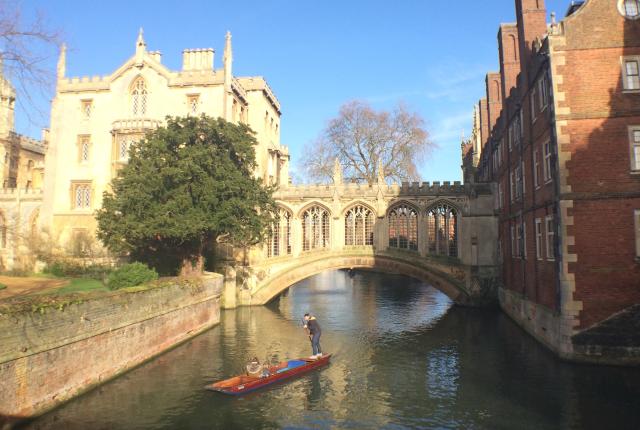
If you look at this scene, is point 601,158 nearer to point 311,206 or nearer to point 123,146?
point 311,206

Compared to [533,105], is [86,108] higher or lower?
higher

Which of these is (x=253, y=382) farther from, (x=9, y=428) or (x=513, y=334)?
(x=513, y=334)

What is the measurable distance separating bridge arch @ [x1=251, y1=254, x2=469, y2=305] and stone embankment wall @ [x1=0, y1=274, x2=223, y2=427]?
12.1 metres

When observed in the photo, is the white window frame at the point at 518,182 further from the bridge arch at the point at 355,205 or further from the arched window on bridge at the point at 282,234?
the arched window on bridge at the point at 282,234

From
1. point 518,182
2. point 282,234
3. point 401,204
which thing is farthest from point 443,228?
point 282,234

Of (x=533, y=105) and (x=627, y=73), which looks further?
(x=533, y=105)

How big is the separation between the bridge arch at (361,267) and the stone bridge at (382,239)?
0.07 meters

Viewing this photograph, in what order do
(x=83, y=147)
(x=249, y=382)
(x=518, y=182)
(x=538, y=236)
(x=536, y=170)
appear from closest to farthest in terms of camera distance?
1. (x=249, y=382)
2. (x=538, y=236)
3. (x=536, y=170)
4. (x=518, y=182)
5. (x=83, y=147)

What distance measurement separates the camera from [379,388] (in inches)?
583

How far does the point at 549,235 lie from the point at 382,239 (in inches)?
582

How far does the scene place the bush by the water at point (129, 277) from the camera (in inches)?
754

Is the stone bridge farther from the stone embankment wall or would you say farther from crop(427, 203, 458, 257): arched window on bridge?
the stone embankment wall

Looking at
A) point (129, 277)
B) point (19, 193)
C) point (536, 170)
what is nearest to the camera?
point (129, 277)

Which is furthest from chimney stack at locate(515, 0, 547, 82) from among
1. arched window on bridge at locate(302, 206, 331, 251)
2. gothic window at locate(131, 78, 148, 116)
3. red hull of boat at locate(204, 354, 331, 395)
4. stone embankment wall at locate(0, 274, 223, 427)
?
gothic window at locate(131, 78, 148, 116)
